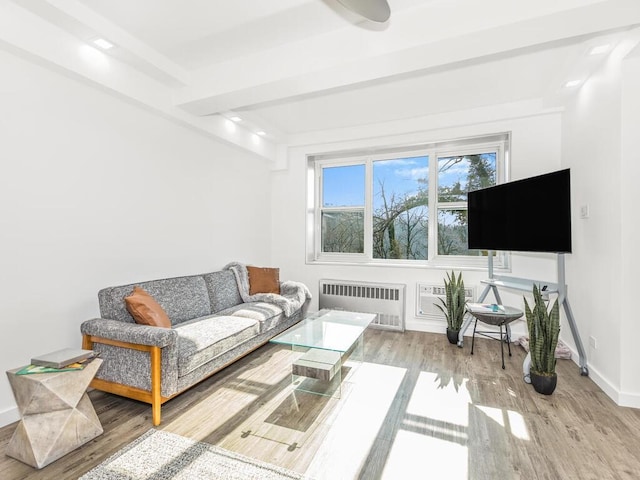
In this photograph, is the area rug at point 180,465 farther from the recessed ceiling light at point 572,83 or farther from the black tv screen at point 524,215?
the recessed ceiling light at point 572,83

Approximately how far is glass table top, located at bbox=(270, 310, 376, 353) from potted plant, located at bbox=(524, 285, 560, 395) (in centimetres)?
139

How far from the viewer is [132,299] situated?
2.45 meters

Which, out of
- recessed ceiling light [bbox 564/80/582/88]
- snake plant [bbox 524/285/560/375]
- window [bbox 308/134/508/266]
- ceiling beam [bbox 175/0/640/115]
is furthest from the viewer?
window [bbox 308/134/508/266]

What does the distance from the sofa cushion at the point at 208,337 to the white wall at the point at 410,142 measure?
2.01m

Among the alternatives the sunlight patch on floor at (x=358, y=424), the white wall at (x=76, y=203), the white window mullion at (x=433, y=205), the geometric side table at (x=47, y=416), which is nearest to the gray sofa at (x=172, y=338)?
the white wall at (x=76, y=203)

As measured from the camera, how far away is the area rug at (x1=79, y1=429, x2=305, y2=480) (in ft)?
5.44

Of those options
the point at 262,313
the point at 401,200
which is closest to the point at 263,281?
the point at 262,313

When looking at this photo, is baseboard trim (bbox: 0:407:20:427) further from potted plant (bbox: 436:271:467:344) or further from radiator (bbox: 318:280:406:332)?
potted plant (bbox: 436:271:467:344)

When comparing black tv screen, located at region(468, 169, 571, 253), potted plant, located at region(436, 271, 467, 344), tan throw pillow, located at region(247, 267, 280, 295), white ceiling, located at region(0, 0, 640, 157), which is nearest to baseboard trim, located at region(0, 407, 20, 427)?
tan throw pillow, located at region(247, 267, 280, 295)

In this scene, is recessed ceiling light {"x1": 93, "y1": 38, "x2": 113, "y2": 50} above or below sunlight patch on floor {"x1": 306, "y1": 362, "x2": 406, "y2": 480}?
above

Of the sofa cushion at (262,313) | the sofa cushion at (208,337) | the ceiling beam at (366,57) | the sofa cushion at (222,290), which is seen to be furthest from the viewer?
the sofa cushion at (222,290)

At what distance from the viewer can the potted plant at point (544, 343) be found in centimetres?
247

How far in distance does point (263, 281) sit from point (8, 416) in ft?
8.13

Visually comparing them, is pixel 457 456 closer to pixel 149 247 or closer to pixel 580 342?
pixel 580 342
